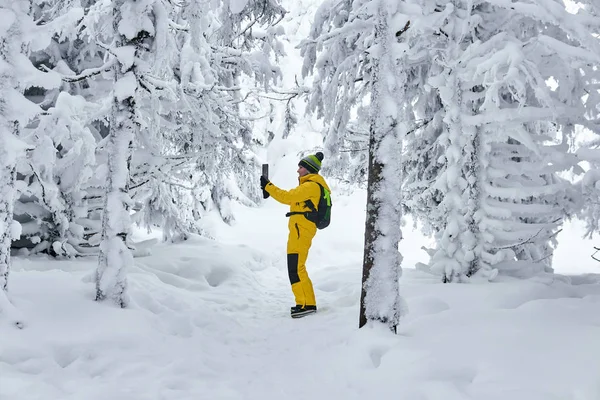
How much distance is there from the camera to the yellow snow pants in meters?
6.87

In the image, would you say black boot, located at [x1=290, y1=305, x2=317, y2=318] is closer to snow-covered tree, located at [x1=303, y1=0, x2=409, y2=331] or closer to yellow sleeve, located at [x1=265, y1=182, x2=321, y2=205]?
yellow sleeve, located at [x1=265, y1=182, x2=321, y2=205]

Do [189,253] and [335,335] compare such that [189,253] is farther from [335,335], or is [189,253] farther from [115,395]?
[115,395]

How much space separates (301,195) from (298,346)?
232cm

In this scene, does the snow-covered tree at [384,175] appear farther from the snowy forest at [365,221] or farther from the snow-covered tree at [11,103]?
the snow-covered tree at [11,103]

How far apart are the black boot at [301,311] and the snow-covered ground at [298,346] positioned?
0.12 meters

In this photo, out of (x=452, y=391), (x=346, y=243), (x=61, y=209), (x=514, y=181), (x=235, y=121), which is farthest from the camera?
(x=346, y=243)

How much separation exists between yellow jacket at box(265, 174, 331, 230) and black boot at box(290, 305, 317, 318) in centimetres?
124

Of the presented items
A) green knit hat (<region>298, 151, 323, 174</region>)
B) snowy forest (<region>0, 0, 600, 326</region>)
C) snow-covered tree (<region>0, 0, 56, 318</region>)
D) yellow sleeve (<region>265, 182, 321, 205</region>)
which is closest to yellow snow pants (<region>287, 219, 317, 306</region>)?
yellow sleeve (<region>265, 182, 321, 205</region>)

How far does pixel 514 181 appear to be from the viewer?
22.9ft

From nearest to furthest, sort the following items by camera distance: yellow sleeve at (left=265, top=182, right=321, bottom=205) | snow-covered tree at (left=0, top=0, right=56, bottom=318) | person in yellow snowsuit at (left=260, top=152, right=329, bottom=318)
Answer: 1. snow-covered tree at (left=0, top=0, right=56, bottom=318)
2. yellow sleeve at (left=265, top=182, right=321, bottom=205)
3. person in yellow snowsuit at (left=260, top=152, right=329, bottom=318)

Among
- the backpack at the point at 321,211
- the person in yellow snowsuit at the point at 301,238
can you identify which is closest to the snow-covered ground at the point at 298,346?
the person in yellow snowsuit at the point at 301,238

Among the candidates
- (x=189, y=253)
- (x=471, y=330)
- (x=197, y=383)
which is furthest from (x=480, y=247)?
(x=189, y=253)

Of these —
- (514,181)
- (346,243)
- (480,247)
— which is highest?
(514,181)

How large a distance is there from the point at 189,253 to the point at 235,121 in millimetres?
3071
